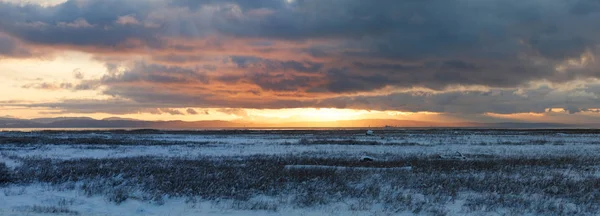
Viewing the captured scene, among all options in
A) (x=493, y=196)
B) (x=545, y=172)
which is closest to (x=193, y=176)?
(x=493, y=196)

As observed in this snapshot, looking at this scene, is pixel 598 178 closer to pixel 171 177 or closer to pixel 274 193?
pixel 274 193

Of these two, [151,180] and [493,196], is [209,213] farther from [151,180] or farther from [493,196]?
[493,196]

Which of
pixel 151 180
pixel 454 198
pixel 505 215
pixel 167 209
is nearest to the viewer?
pixel 505 215

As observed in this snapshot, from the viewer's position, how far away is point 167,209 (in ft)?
45.1

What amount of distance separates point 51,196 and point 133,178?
3340mm

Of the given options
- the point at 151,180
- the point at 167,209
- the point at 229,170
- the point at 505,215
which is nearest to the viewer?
the point at 505,215

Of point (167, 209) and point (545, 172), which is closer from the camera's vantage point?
point (167, 209)

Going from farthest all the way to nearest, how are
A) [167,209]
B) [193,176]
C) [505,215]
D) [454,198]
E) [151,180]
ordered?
[193,176]
[151,180]
[454,198]
[167,209]
[505,215]

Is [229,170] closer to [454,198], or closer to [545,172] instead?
[454,198]

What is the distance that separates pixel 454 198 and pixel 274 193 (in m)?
5.83

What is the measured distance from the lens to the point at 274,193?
15875 millimetres

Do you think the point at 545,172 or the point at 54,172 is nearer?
the point at 54,172

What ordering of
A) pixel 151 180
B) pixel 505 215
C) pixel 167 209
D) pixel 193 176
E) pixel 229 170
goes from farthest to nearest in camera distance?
pixel 229 170 → pixel 193 176 → pixel 151 180 → pixel 167 209 → pixel 505 215

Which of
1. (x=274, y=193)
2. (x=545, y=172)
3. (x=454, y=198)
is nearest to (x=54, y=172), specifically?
(x=274, y=193)
